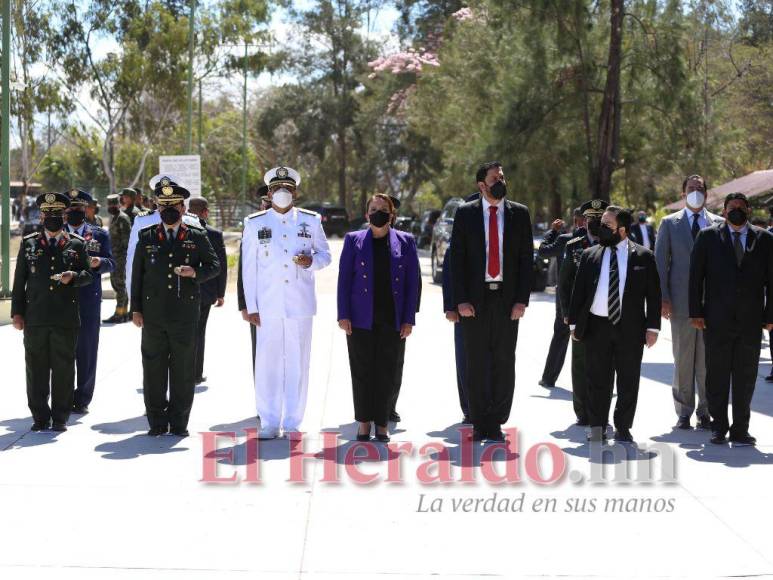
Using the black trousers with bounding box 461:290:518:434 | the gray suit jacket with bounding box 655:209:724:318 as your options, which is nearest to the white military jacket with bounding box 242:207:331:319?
the black trousers with bounding box 461:290:518:434

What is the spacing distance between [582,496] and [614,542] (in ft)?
2.94

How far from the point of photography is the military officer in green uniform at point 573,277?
9.51 meters

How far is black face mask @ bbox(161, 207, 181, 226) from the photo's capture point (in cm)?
880

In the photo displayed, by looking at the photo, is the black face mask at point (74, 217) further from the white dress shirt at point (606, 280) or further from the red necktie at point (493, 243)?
the white dress shirt at point (606, 280)

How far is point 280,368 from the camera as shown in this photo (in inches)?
353

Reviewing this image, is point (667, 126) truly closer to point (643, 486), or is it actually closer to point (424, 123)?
point (424, 123)

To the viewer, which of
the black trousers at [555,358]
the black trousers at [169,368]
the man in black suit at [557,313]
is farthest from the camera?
the black trousers at [555,358]

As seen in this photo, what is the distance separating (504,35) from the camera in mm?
31516

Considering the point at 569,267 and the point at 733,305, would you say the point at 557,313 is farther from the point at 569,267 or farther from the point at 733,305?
the point at 733,305

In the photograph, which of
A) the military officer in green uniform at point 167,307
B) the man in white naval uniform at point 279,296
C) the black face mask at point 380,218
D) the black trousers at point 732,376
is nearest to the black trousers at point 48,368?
the military officer in green uniform at point 167,307

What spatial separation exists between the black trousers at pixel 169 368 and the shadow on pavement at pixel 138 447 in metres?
0.16

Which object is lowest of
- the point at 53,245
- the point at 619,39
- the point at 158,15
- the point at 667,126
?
the point at 53,245

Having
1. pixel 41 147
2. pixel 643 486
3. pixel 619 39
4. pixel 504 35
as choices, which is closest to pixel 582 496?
pixel 643 486

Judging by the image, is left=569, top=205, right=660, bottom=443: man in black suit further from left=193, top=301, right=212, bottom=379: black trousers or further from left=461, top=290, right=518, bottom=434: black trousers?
left=193, top=301, right=212, bottom=379: black trousers
